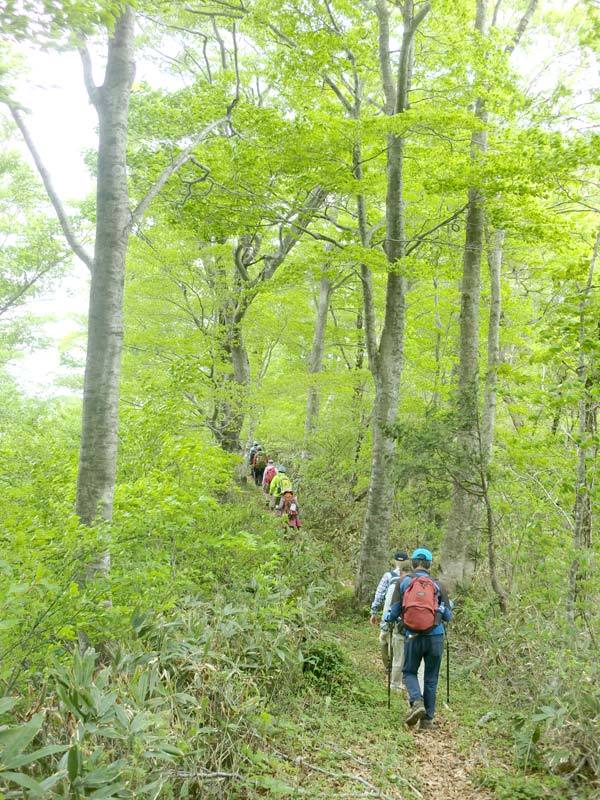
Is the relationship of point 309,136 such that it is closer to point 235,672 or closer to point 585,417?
point 585,417

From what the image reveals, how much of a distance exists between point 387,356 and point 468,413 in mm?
2022

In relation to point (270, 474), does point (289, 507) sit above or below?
below

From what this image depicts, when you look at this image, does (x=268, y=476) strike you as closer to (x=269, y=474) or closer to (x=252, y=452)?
(x=269, y=474)

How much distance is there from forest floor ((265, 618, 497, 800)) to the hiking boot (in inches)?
3.7

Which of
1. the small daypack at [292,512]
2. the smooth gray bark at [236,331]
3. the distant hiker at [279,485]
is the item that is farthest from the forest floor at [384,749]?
the smooth gray bark at [236,331]

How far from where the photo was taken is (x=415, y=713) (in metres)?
5.56

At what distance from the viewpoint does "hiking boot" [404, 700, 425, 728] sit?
18.3 ft

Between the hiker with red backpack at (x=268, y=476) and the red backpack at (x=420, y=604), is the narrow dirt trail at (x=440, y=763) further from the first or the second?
the hiker with red backpack at (x=268, y=476)

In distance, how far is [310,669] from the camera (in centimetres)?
620

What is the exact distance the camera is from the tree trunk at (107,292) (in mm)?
4805

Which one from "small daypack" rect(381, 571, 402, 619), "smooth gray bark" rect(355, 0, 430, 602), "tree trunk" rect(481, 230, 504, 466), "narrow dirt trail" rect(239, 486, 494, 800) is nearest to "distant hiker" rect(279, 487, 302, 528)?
"smooth gray bark" rect(355, 0, 430, 602)

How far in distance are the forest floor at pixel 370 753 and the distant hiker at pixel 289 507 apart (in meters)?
5.46

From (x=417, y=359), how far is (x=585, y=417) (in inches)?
312

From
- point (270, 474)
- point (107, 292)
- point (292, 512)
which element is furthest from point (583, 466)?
point (270, 474)
